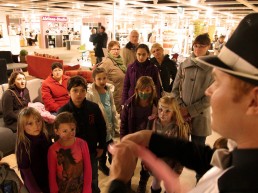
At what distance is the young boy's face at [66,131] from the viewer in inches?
82.0

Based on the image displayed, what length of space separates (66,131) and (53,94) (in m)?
1.70

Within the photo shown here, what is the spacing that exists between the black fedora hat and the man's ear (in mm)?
19

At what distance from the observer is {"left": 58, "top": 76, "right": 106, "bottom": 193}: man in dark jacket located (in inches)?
93.1

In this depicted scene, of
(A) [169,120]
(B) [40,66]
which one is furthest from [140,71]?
(B) [40,66]

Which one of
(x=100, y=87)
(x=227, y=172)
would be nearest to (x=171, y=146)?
(x=227, y=172)

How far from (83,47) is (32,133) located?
45.0 feet

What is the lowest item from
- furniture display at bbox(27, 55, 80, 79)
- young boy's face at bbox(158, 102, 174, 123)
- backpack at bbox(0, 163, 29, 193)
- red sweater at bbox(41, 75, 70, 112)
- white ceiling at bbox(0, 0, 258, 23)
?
furniture display at bbox(27, 55, 80, 79)

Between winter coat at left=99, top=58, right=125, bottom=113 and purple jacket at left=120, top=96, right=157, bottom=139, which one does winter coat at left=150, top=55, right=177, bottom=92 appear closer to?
winter coat at left=99, top=58, right=125, bottom=113


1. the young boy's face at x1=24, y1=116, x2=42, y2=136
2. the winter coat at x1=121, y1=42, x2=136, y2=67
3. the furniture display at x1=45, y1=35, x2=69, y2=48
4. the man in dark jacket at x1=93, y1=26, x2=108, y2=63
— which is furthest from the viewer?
the furniture display at x1=45, y1=35, x2=69, y2=48

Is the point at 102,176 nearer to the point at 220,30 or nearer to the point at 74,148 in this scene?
the point at 74,148

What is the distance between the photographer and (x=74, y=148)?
210cm

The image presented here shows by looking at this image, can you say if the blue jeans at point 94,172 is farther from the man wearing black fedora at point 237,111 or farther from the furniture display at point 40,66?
the furniture display at point 40,66

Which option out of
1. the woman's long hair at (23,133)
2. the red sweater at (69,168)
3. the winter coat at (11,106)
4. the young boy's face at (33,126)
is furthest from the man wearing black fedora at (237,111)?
the winter coat at (11,106)

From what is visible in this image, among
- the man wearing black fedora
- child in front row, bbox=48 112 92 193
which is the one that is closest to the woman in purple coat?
child in front row, bbox=48 112 92 193
